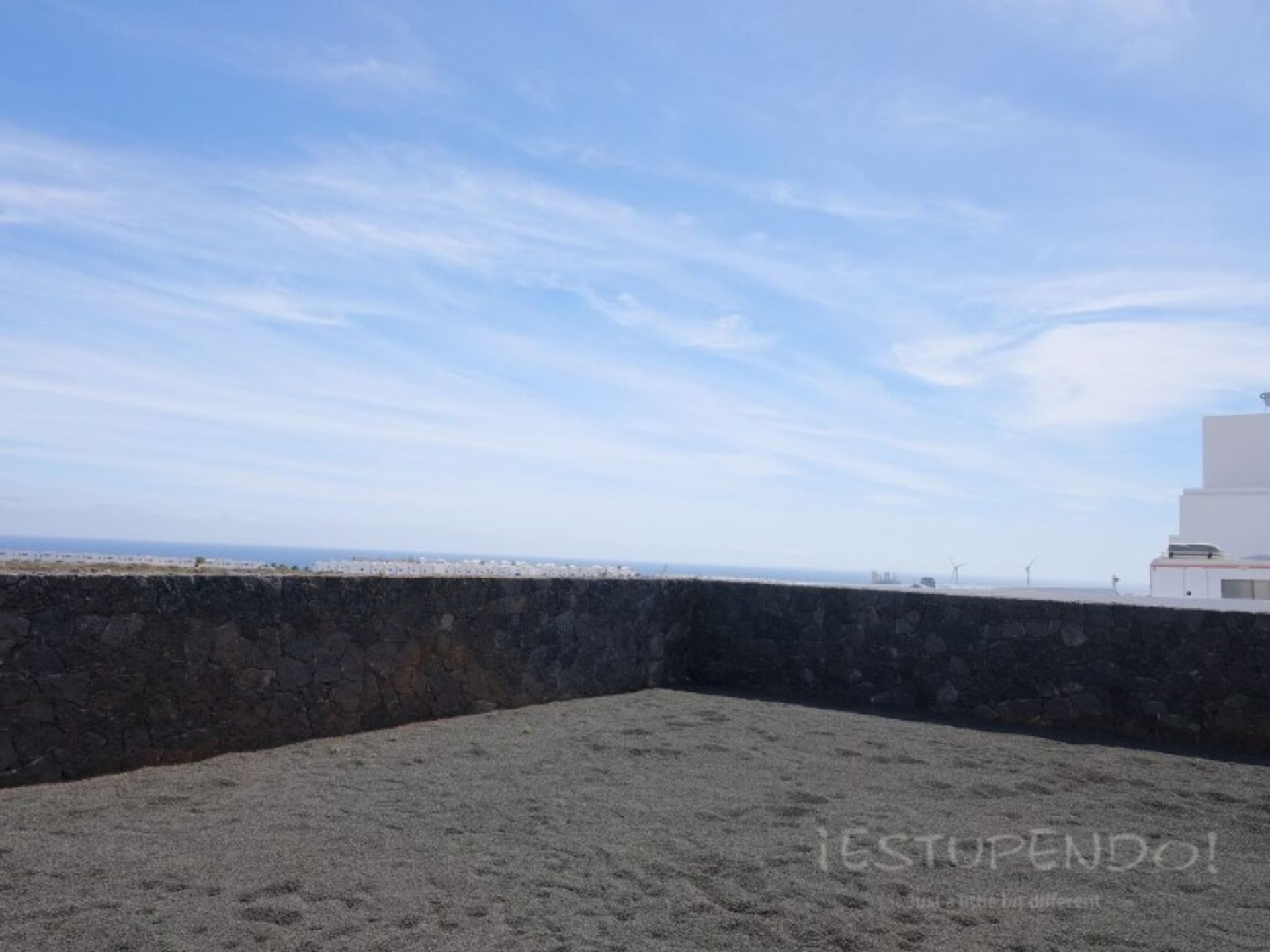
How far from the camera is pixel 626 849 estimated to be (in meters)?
4.93

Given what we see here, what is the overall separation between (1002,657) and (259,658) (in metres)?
5.37

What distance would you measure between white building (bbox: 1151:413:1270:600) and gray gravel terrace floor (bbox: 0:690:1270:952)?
10853mm

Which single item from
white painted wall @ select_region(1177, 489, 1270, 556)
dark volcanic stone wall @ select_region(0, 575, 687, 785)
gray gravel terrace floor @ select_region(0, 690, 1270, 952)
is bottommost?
gray gravel terrace floor @ select_region(0, 690, 1270, 952)

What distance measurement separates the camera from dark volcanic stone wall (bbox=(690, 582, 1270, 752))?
311 inches

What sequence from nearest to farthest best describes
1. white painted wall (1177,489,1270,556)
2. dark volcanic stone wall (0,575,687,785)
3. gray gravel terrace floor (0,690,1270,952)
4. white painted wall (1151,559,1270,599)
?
gray gravel terrace floor (0,690,1270,952)
dark volcanic stone wall (0,575,687,785)
white painted wall (1151,559,1270,599)
white painted wall (1177,489,1270,556)

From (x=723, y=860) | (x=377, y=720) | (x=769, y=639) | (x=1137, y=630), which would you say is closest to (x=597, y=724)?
(x=377, y=720)

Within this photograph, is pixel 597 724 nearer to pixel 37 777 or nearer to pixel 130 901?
pixel 37 777

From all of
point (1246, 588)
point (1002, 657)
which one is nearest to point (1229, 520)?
point (1246, 588)

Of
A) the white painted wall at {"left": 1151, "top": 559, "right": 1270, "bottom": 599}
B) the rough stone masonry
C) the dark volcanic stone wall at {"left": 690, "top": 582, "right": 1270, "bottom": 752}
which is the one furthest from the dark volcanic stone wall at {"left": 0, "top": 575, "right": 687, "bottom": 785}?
the white painted wall at {"left": 1151, "top": 559, "right": 1270, "bottom": 599}

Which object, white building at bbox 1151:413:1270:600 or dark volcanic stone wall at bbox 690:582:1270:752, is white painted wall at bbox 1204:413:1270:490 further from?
dark volcanic stone wall at bbox 690:582:1270:752

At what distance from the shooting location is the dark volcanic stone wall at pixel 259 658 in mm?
5801

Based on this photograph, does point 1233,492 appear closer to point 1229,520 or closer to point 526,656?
point 1229,520

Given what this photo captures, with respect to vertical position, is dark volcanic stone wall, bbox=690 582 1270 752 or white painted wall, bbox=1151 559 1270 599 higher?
white painted wall, bbox=1151 559 1270 599

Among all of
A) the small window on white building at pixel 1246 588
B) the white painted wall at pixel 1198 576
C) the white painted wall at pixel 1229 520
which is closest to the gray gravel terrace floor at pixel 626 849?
the small window on white building at pixel 1246 588
